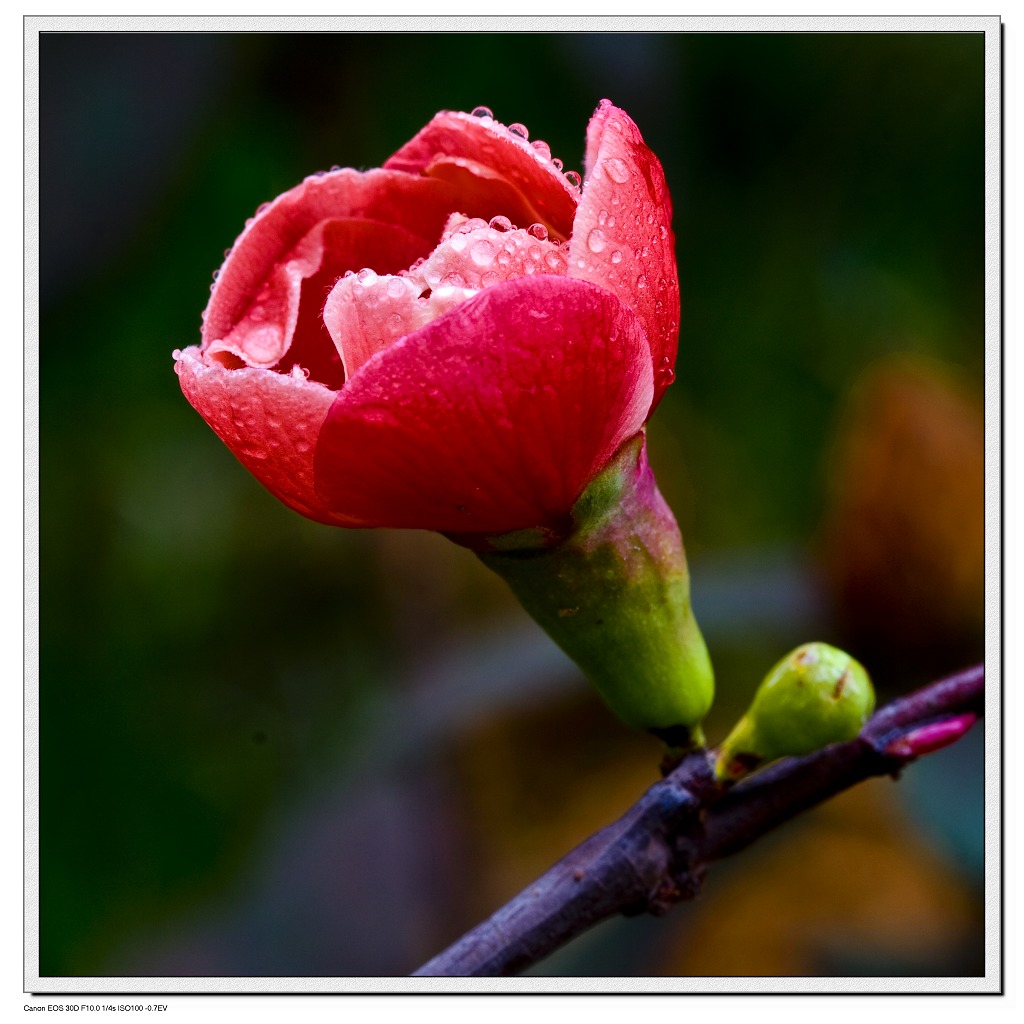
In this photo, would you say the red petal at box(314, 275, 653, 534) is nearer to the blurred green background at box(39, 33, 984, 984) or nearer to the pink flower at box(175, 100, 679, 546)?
the pink flower at box(175, 100, 679, 546)

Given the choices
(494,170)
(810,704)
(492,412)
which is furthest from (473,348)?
(810,704)

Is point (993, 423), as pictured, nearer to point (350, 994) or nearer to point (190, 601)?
point (350, 994)

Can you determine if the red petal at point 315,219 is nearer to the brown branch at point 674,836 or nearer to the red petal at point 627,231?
the red petal at point 627,231

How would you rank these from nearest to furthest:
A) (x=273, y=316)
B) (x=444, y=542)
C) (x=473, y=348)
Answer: (x=473, y=348), (x=273, y=316), (x=444, y=542)

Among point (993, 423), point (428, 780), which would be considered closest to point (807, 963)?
point (428, 780)

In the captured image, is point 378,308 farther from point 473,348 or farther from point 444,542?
point 444,542

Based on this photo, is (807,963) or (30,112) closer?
(30,112)

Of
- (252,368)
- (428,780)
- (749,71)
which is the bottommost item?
(428,780)
